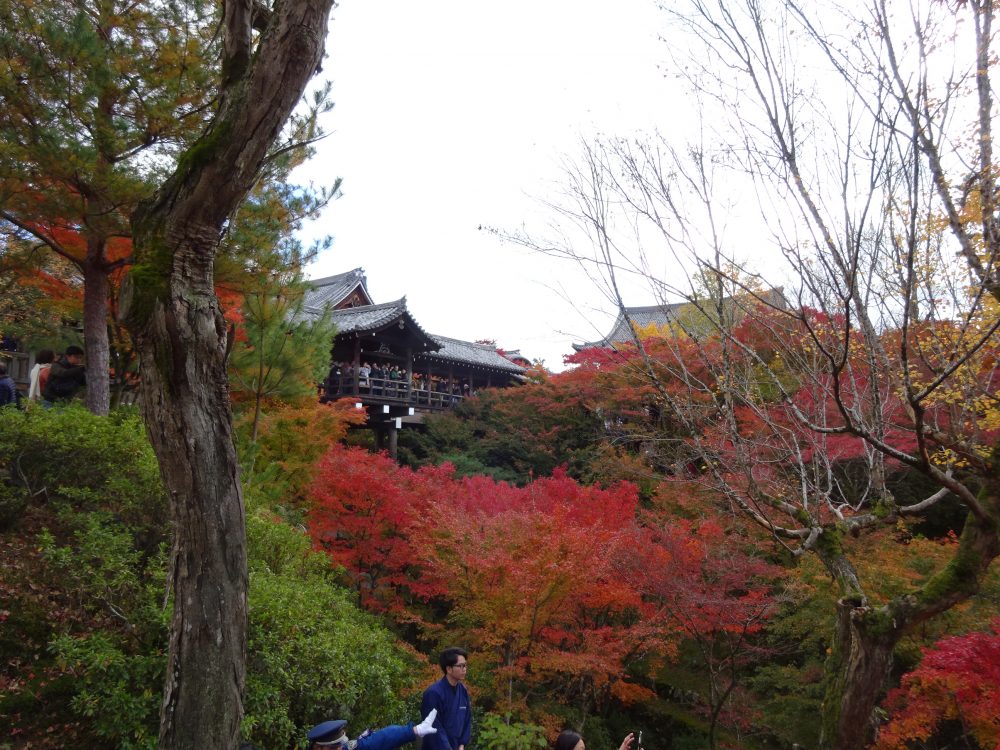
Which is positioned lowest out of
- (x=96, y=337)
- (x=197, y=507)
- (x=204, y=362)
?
(x=197, y=507)

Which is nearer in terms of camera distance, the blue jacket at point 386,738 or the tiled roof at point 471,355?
the blue jacket at point 386,738

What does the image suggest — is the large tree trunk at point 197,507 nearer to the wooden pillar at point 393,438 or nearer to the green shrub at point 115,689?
the green shrub at point 115,689

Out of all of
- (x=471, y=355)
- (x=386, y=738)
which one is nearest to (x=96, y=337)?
(x=386, y=738)

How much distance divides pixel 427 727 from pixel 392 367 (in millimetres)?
15664

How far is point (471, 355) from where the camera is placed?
22.7 meters

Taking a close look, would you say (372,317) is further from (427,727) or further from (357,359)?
(427,727)

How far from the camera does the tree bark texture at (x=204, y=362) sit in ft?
8.99

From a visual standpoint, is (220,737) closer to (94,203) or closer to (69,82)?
(94,203)

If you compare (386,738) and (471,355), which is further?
(471,355)

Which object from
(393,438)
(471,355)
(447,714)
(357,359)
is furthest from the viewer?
(471,355)

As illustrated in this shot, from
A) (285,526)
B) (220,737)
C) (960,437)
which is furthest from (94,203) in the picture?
(960,437)

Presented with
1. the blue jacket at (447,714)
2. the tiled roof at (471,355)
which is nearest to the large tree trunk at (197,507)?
the blue jacket at (447,714)

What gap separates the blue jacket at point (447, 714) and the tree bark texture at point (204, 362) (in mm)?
1175

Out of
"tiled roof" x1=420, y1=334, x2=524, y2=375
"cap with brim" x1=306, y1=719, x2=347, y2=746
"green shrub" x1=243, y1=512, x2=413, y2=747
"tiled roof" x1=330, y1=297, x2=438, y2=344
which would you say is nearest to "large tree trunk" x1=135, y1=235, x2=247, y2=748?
"cap with brim" x1=306, y1=719, x2=347, y2=746
